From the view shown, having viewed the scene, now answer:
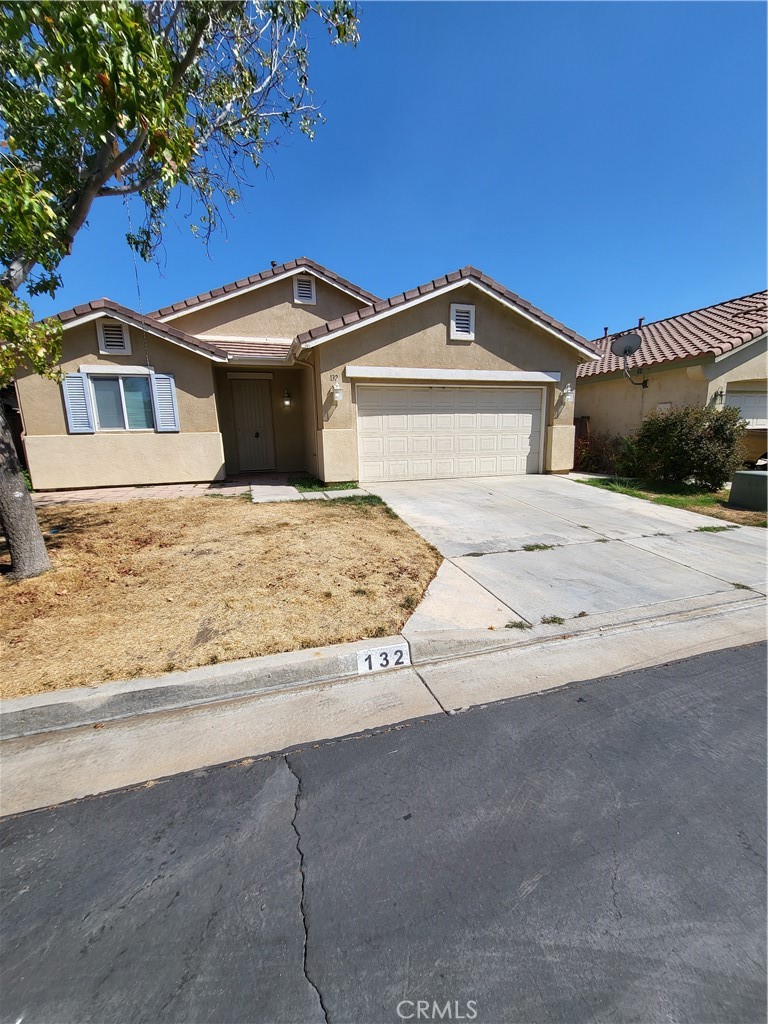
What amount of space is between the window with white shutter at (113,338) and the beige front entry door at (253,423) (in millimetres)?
2900

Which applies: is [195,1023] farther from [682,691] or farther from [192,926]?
[682,691]

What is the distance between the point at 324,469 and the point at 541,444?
20.0ft

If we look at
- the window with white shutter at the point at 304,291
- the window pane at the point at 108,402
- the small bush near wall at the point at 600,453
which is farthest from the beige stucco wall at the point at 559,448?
the window pane at the point at 108,402

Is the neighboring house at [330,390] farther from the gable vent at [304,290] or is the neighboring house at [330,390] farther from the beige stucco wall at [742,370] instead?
the beige stucco wall at [742,370]

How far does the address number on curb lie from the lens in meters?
3.32

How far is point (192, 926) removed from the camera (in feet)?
5.37

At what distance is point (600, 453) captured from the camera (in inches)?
546

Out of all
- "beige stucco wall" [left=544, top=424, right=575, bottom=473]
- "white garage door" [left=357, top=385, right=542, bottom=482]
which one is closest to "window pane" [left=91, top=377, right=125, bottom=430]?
"white garage door" [left=357, top=385, right=542, bottom=482]

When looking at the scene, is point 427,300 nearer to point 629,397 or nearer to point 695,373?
point 695,373

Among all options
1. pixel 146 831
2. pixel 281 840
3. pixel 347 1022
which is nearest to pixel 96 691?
pixel 146 831

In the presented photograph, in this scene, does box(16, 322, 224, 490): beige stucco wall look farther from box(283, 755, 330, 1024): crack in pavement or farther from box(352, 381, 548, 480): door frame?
box(283, 755, 330, 1024): crack in pavement

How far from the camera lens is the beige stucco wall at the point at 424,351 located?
988 cm

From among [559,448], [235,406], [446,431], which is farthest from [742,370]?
[235,406]

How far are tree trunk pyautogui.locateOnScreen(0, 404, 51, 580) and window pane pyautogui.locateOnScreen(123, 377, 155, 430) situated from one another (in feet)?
19.7
